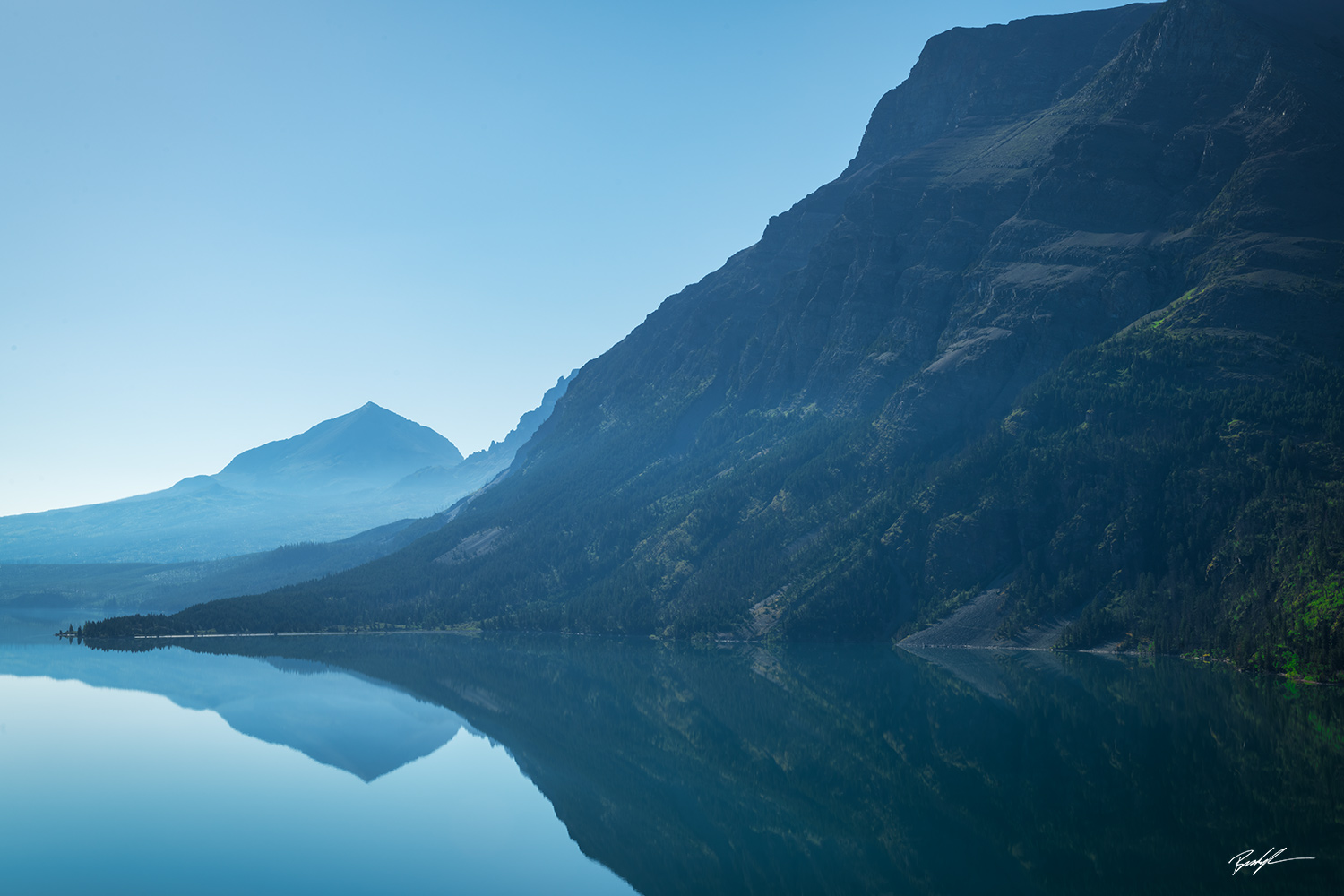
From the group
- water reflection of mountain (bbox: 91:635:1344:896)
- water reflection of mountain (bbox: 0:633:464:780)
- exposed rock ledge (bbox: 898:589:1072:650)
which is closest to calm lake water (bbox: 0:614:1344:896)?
water reflection of mountain (bbox: 91:635:1344:896)

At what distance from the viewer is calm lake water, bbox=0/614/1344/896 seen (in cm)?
4231

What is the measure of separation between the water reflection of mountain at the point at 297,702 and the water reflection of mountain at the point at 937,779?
7.33 meters

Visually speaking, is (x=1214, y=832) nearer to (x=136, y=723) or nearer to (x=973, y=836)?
(x=973, y=836)

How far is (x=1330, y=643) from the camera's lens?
375 ft

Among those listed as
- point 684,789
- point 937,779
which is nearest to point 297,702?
point 684,789

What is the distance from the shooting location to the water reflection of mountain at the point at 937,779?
41812 mm
